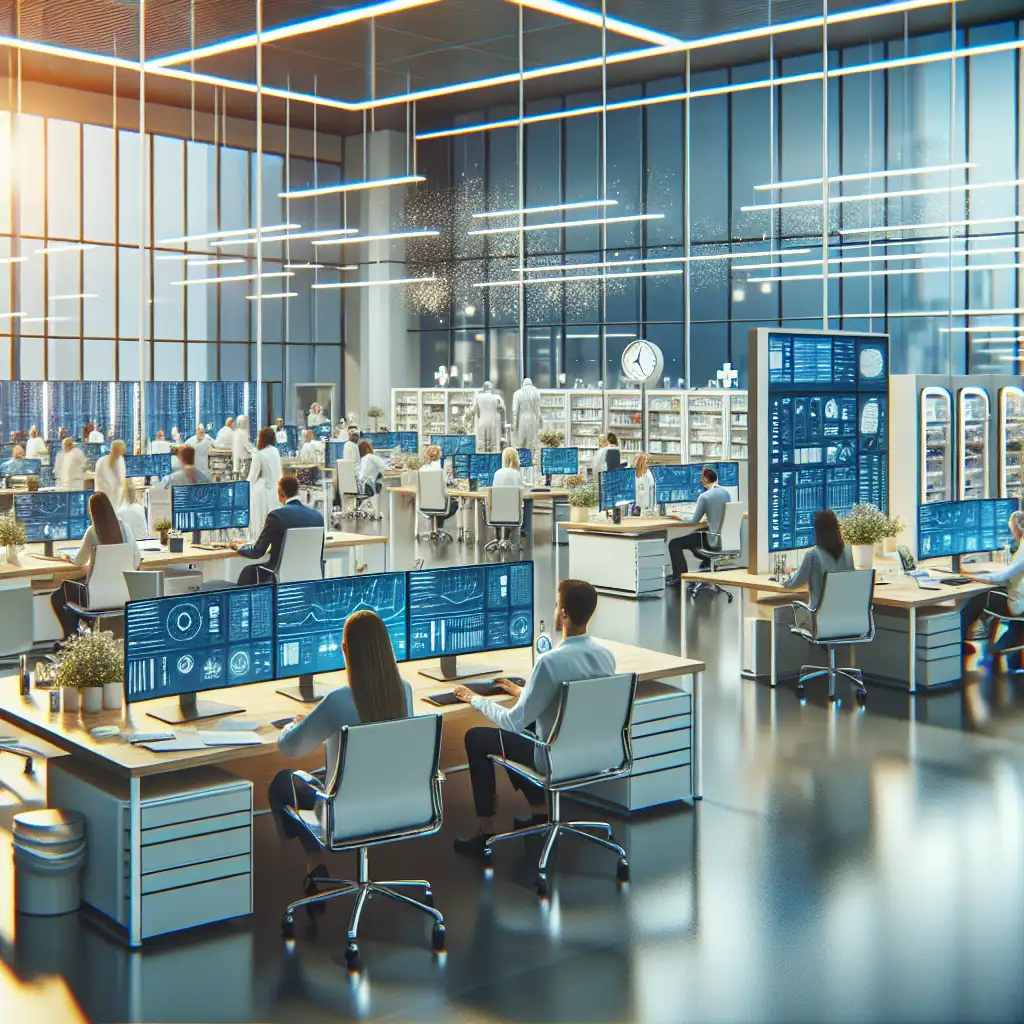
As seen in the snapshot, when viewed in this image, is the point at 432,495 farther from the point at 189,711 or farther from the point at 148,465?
the point at 189,711

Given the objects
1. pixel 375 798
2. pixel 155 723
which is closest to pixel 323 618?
pixel 155 723

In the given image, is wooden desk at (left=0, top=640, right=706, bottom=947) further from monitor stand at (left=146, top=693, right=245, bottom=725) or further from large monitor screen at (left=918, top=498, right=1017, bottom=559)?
large monitor screen at (left=918, top=498, right=1017, bottom=559)

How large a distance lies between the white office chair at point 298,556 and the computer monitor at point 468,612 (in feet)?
12.0

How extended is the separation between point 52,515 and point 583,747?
6.23 m

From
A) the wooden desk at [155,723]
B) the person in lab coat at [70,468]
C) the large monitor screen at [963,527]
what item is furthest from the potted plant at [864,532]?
the person in lab coat at [70,468]

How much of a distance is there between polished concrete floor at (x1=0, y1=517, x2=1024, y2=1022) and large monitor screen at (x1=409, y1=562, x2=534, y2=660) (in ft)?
2.88

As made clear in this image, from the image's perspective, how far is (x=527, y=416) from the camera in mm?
20188

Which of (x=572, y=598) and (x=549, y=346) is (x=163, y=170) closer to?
(x=549, y=346)

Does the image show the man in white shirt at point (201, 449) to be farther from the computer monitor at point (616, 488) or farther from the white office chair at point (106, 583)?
the white office chair at point (106, 583)

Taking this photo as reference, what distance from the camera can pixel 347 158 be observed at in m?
27.7

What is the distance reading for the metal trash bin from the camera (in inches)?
195

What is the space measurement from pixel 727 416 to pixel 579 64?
5.89 m

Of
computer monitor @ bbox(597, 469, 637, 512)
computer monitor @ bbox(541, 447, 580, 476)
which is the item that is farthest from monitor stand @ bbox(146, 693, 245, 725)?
computer monitor @ bbox(541, 447, 580, 476)

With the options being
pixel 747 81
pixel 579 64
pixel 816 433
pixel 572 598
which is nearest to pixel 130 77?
pixel 579 64
